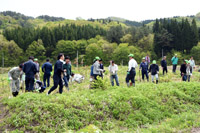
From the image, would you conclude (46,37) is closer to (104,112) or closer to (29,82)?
(29,82)

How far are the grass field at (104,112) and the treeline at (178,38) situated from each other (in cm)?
5482

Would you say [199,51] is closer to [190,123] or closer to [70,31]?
[190,123]

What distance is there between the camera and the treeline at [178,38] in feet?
192

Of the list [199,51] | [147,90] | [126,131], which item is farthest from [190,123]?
[199,51]

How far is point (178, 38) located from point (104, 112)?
196 ft

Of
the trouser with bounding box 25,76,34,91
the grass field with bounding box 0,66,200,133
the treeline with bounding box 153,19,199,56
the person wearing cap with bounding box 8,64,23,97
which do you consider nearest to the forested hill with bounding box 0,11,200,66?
the treeline with bounding box 153,19,199,56

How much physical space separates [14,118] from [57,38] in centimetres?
8432

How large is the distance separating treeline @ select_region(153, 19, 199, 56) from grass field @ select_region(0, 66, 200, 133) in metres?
54.8

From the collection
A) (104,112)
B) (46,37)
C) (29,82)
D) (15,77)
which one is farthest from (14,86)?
(46,37)

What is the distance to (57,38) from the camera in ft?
286

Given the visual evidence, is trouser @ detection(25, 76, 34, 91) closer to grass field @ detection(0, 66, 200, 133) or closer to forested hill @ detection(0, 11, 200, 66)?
grass field @ detection(0, 66, 200, 133)

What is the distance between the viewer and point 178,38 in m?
59.9

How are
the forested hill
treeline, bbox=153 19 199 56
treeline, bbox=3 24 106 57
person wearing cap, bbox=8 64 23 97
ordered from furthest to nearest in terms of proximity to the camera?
treeline, bbox=3 24 106 57, the forested hill, treeline, bbox=153 19 199 56, person wearing cap, bbox=8 64 23 97

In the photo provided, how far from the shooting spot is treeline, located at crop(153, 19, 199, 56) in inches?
2298
